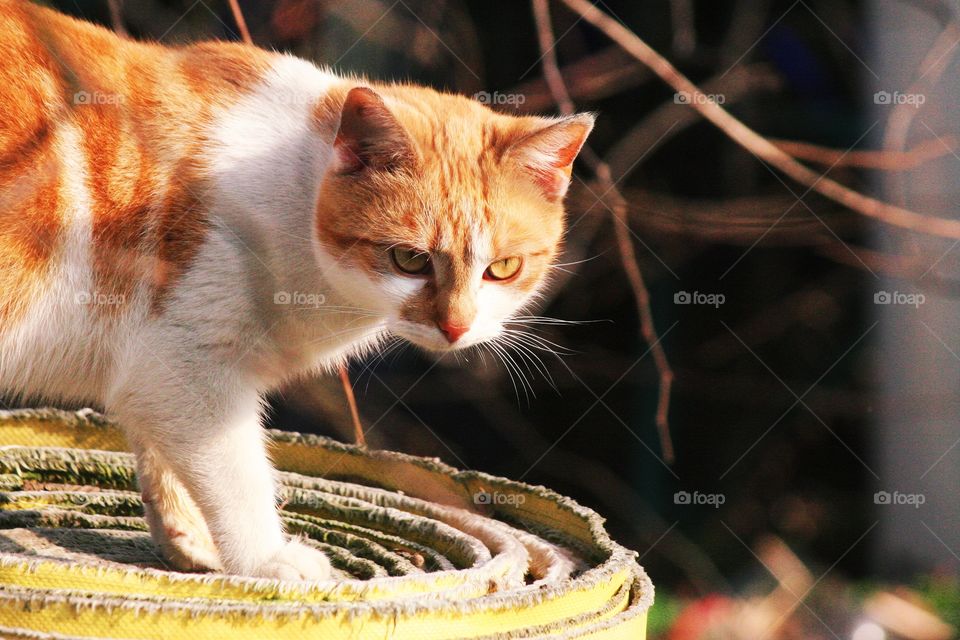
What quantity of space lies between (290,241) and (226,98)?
0.21m

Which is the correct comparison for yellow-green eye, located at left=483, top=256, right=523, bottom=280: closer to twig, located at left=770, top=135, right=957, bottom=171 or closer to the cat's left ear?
the cat's left ear

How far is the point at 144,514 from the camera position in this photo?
1373 mm

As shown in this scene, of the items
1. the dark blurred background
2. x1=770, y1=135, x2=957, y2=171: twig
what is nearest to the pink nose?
the dark blurred background

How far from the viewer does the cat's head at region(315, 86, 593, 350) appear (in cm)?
119

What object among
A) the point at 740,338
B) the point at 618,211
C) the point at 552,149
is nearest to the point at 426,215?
the point at 552,149

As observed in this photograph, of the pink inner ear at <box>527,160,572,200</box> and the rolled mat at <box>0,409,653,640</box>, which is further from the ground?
the pink inner ear at <box>527,160,572,200</box>

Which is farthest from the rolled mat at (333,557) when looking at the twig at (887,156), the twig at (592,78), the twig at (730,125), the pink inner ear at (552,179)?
the twig at (887,156)

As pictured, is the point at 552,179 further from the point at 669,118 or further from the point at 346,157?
the point at 669,118

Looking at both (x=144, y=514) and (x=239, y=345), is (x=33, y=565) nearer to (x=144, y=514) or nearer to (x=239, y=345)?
(x=239, y=345)

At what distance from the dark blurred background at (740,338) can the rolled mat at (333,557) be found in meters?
0.73

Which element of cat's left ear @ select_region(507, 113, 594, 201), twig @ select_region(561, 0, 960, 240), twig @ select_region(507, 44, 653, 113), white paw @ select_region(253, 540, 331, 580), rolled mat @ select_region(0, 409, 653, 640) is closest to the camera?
rolled mat @ select_region(0, 409, 653, 640)

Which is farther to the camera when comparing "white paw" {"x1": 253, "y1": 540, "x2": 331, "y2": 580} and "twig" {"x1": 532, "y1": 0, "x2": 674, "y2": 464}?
"twig" {"x1": 532, "y1": 0, "x2": 674, "y2": 464}

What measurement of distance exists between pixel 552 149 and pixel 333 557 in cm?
62

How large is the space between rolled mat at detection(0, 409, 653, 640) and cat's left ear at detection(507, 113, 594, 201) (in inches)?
18.1
